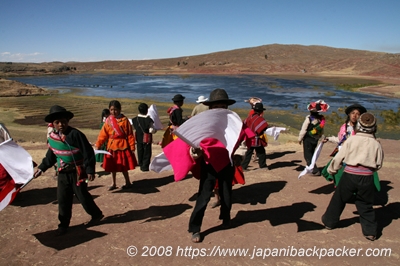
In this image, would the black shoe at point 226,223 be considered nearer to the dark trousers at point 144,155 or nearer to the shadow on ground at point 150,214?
the shadow on ground at point 150,214

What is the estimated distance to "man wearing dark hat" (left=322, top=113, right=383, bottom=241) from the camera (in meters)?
4.12

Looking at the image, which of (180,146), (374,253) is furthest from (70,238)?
(374,253)

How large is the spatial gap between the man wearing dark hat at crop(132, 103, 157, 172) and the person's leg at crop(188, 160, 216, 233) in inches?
147

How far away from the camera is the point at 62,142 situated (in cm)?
454

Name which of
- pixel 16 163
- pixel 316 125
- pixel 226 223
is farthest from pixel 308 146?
pixel 16 163

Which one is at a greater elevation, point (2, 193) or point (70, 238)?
point (2, 193)

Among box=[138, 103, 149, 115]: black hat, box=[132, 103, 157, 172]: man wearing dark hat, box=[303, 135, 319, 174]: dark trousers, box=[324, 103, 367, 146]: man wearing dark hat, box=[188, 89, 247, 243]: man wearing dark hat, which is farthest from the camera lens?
box=[132, 103, 157, 172]: man wearing dark hat

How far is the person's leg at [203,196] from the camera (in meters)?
4.24

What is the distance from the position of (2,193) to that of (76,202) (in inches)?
69.1

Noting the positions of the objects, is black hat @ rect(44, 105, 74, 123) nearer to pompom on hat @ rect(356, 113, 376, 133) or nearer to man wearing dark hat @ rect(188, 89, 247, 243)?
man wearing dark hat @ rect(188, 89, 247, 243)

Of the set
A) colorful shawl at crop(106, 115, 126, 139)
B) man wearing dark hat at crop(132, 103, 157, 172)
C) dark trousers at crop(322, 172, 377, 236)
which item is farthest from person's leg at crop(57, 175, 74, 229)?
dark trousers at crop(322, 172, 377, 236)

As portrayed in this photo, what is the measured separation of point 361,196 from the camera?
4293mm

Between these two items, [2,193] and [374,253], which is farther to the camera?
[2,193]

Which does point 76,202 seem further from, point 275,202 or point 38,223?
point 275,202
